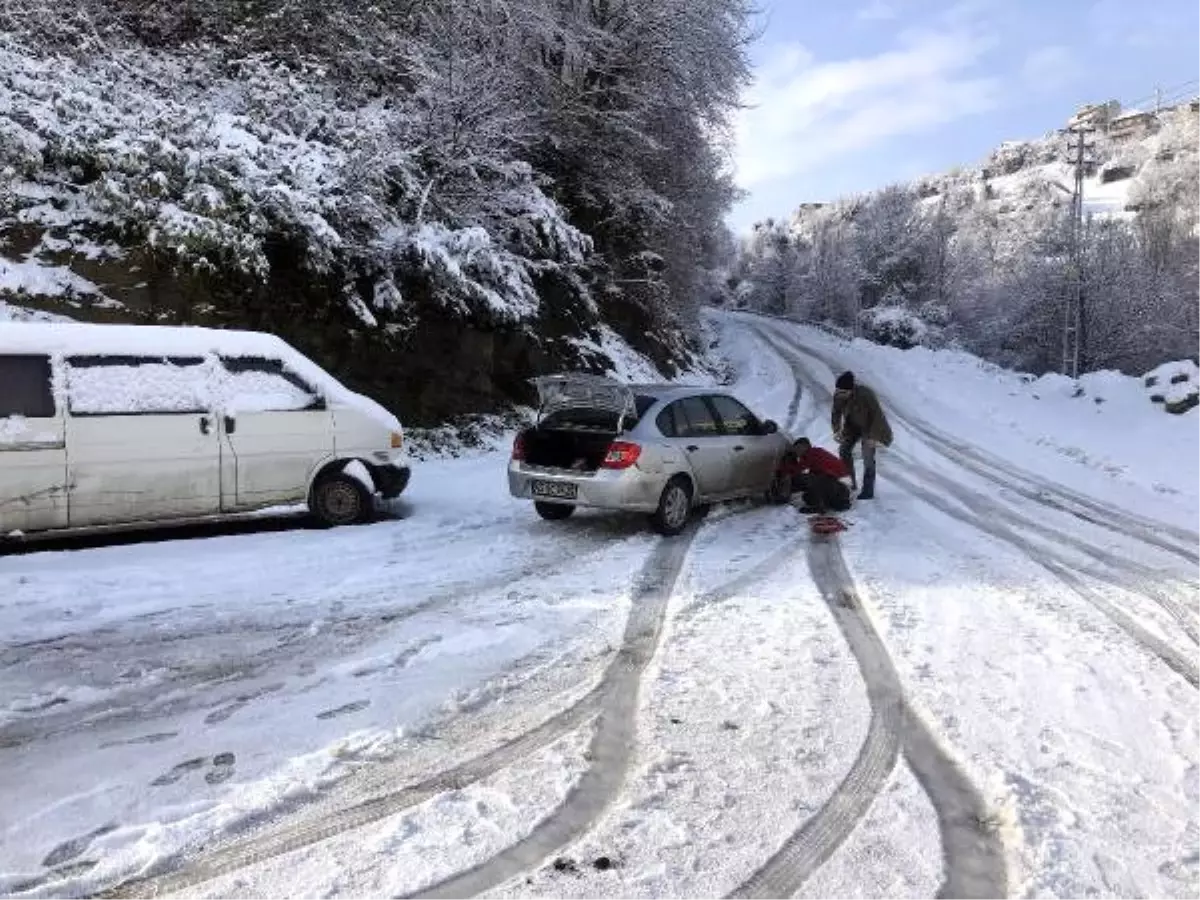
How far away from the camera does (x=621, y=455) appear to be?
9070 mm

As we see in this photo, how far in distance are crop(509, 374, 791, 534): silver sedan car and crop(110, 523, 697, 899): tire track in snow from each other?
12.5 ft

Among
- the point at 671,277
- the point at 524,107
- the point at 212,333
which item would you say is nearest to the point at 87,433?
the point at 212,333

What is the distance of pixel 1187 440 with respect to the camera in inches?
679

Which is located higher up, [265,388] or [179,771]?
[265,388]

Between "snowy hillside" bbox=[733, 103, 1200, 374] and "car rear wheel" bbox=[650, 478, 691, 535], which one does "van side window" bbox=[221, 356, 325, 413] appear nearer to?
"car rear wheel" bbox=[650, 478, 691, 535]

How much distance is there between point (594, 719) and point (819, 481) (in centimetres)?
680

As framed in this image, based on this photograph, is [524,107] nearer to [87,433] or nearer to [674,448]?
[674,448]

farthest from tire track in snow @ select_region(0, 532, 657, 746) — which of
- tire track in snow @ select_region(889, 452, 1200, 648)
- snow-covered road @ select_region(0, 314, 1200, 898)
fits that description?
tire track in snow @ select_region(889, 452, 1200, 648)

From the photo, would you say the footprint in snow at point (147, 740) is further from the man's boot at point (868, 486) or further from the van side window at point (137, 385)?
the man's boot at point (868, 486)

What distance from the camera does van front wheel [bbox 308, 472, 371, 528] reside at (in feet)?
30.2

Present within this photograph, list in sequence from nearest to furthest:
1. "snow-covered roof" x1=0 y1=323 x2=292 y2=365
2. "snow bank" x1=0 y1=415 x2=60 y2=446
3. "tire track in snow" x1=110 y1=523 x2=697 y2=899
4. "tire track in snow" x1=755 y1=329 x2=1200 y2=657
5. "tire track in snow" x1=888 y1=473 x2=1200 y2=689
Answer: "tire track in snow" x1=110 y1=523 x2=697 y2=899
"tire track in snow" x1=888 y1=473 x2=1200 y2=689
"tire track in snow" x1=755 y1=329 x2=1200 y2=657
"snow bank" x1=0 y1=415 x2=60 y2=446
"snow-covered roof" x1=0 y1=323 x2=292 y2=365

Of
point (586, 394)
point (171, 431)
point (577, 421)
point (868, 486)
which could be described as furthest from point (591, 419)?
point (868, 486)

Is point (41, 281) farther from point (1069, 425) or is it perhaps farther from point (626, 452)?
point (1069, 425)

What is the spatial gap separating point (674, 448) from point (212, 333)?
4637 millimetres
